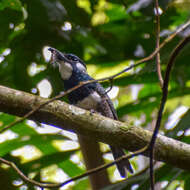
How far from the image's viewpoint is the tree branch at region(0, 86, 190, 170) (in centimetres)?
194

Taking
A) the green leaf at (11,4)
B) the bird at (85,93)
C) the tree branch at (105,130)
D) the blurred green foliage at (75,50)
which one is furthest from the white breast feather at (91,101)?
the tree branch at (105,130)

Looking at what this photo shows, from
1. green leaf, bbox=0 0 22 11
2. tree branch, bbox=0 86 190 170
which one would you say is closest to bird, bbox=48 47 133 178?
green leaf, bbox=0 0 22 11

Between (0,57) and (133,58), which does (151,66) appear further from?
(0,57)

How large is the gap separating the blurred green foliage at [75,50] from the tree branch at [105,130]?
411 mm

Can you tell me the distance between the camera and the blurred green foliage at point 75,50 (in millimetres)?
2635

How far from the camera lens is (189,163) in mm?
1934

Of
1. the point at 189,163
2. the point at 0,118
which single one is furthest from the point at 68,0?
the point at 189,163

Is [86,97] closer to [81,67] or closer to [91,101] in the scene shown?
[91,101]

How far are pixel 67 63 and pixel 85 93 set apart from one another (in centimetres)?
36

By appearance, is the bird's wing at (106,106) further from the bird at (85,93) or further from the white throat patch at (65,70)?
the white throat patch at (65,70)

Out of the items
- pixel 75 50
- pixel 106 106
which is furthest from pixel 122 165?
pixel 75 50

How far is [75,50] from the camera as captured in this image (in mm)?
3234

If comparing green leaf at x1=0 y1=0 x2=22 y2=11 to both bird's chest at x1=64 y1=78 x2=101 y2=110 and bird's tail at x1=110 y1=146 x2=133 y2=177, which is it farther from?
bird's tail at x1=110 y1=146 x2=133 y2=177

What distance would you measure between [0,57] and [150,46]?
1.28 meters
